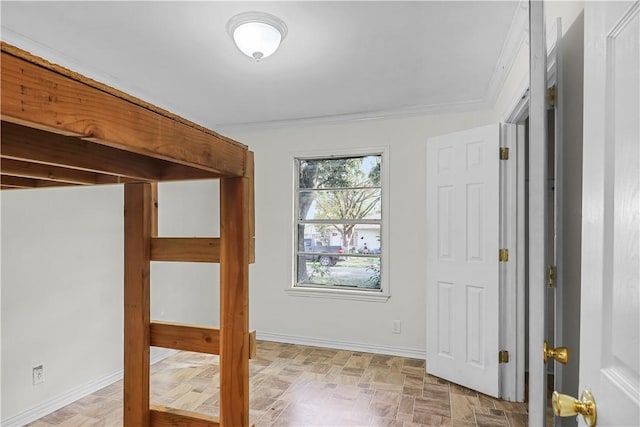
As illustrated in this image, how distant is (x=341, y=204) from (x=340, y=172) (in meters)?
0.35

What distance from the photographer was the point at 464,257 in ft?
9.75

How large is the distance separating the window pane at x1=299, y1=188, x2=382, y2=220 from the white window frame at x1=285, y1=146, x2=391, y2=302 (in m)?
0.11

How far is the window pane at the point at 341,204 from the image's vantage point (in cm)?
402

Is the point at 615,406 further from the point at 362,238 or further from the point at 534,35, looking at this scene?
the point at 362,238

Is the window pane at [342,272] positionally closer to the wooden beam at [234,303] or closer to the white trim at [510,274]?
the white trim at [510,274]

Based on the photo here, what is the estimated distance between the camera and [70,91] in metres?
0.59

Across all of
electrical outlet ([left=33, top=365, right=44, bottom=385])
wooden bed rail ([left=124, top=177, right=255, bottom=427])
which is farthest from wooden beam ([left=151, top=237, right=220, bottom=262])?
electrical outlet ([left=33, top=365, right=44, bottom=385])

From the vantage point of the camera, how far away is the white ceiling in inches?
81.2

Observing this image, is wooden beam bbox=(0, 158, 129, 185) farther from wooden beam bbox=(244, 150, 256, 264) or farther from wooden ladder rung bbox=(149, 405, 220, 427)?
wooden ladder rung bbox=(149, 405, 220, 427)

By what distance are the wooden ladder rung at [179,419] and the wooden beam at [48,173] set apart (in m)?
0.88

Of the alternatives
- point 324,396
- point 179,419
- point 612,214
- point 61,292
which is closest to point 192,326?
point 179,419

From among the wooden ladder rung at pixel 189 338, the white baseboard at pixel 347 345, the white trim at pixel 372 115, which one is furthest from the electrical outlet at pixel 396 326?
the wooden ladder rung at pixel 189 338

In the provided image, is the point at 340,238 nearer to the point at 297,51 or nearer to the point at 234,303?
the point at 297,51

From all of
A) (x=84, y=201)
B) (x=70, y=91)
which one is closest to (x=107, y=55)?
(x=84, y=201)
